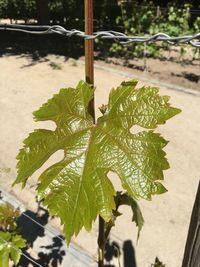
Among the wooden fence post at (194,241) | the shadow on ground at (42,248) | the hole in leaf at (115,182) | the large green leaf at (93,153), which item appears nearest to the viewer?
the large green leaf at (93,153)

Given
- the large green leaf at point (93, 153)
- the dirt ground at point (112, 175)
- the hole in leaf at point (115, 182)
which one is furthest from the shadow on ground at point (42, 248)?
the large green leaf at point (93, 153)

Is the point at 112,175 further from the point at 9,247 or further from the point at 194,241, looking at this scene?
the point at 194,241

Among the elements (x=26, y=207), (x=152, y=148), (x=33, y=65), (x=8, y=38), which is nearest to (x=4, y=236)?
(x=152, y=148)

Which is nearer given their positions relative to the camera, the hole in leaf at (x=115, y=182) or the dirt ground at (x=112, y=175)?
the dirt ground at (x=112, y=175)

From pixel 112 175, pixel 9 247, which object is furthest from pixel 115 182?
pixel 9 247

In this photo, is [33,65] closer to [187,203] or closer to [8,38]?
[8,38]

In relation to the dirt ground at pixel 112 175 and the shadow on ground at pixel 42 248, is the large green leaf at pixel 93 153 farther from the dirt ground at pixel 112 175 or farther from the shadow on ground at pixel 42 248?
the dirt ground at pixel 112 175

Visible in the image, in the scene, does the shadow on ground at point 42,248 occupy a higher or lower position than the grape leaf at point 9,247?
lower
